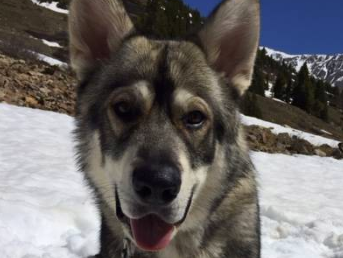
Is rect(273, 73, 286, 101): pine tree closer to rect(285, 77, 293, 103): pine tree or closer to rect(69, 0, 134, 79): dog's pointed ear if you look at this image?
rect(285, 77, 293, 103): pine tree

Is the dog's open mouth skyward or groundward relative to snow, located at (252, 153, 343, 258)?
skyward

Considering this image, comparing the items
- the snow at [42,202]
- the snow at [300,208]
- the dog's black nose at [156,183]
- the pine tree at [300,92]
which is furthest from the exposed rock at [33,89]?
the pine tree at [300,92]

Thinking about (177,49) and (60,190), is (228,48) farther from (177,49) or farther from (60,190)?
(60,190)

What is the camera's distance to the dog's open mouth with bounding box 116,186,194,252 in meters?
3.20

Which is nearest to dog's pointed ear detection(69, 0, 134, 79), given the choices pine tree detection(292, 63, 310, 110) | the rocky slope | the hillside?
the hillside

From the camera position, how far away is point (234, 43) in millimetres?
4133

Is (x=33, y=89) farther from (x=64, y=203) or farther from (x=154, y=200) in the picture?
(x=154, y=200)

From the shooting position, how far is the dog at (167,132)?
3139 mm

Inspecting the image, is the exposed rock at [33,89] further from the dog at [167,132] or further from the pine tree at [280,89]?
the pine tree at [280,89]

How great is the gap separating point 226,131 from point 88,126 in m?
1.11

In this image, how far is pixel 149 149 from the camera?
3.11 meters

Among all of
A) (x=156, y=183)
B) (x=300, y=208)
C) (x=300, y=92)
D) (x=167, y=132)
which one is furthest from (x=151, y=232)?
(x=300, y=92)

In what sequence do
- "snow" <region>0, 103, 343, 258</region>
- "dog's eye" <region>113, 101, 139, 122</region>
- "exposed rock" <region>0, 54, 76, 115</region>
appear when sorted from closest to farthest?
"dog's eye" <region>113, 101, 139, 122</region> → "snow" <region>0, 103, 343, 258</region> → "exposed rock" <region>0, 54, 76, 115</region>

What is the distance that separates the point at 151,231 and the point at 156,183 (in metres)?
0.53
